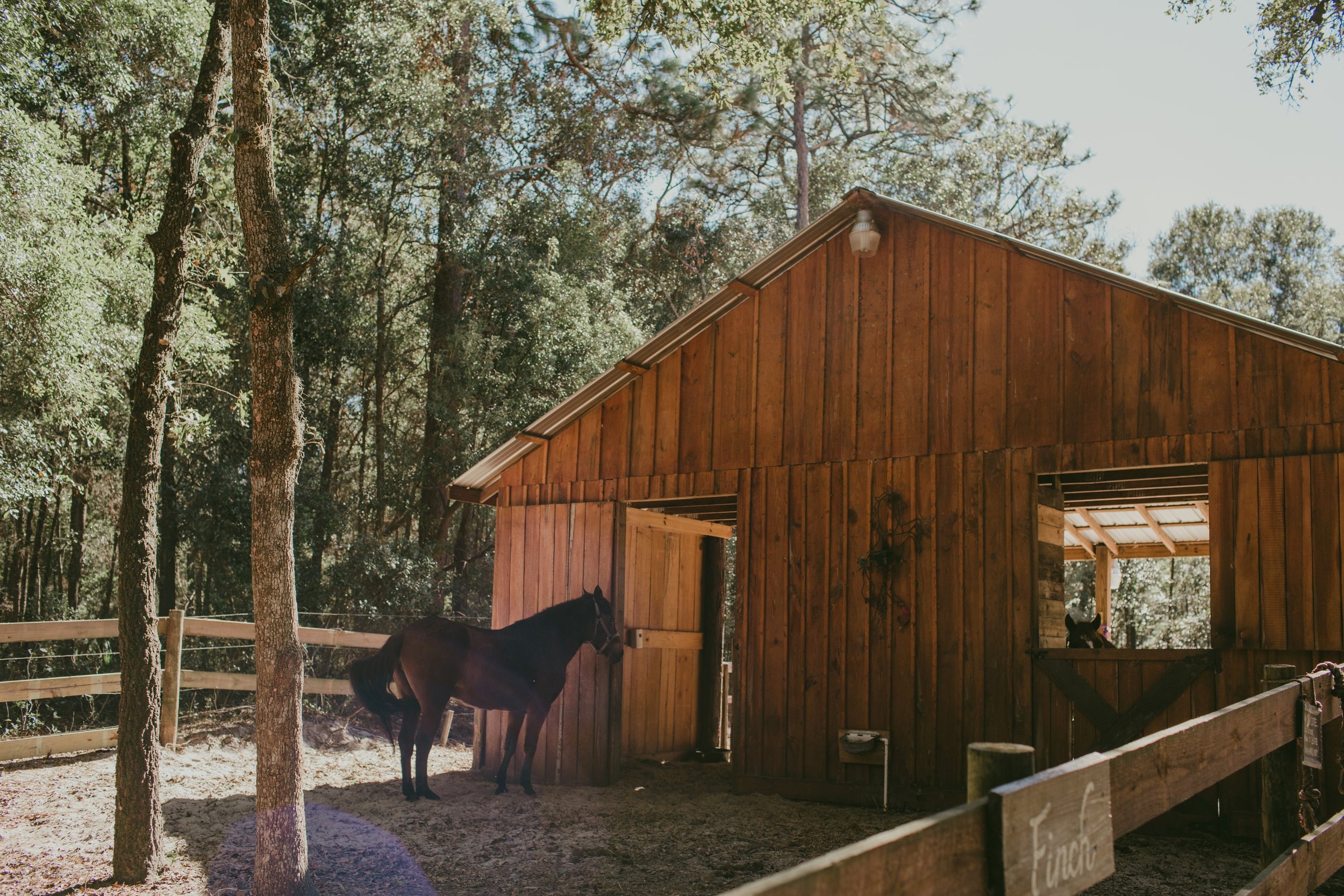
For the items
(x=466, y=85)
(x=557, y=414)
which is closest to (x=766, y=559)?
(x=557, y=414)

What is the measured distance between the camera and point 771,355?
28.0 feet

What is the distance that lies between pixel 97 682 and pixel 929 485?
7.56 metres

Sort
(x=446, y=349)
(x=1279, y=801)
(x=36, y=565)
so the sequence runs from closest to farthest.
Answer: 1. (x=1279, y=801)
2. (x=446, y=349)
3. (x=36, y=565)

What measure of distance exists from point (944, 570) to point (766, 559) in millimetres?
1589

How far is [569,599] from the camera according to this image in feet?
30.8

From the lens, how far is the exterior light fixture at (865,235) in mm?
7949

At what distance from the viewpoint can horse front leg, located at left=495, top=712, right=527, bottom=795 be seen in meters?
8.49

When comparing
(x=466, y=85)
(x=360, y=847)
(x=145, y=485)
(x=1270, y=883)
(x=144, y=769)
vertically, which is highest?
(x=466, y=85)

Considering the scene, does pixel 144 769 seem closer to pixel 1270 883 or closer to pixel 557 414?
pixel 557 414

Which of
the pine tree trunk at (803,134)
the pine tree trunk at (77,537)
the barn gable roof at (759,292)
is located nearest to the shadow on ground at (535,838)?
the barn gable roof at (759,292)

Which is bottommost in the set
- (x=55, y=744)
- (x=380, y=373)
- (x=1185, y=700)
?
(x=55, y=744)

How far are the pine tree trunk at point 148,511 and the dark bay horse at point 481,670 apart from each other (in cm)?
232

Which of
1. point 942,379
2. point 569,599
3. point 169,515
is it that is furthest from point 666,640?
point 169,515

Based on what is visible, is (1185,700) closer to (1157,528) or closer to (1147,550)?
(1157,528)
